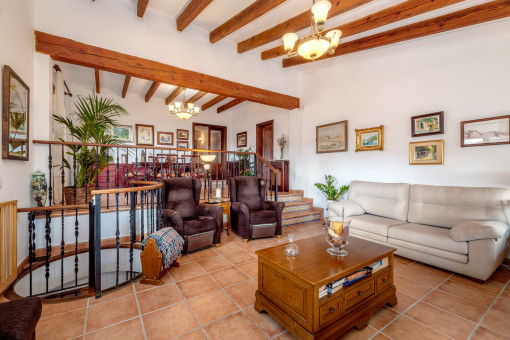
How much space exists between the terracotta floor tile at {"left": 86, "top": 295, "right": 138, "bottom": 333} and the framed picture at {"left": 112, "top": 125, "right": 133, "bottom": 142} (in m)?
6.07

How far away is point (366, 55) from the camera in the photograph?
4430 mm

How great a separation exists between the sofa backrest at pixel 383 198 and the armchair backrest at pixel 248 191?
1705 millimetres

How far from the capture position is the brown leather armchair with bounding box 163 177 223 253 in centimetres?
302

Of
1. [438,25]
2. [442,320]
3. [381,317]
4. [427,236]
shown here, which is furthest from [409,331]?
[438,25]

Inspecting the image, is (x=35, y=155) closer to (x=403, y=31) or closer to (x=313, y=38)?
(x=313, y=38)

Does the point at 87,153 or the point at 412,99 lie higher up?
the point at 412,99

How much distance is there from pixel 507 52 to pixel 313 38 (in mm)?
2718

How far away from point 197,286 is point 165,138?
6.37 metres

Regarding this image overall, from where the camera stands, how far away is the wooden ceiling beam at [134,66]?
3025 mm

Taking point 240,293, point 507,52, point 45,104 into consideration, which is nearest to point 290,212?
point 240,293

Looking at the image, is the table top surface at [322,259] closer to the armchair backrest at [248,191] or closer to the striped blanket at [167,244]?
the striped blanket at [167,244]

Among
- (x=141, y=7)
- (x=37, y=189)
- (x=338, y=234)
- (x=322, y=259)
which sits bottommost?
(x=322, y=259)

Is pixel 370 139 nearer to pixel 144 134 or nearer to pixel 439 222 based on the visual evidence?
pixel 439 222

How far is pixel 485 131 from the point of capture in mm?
3092
